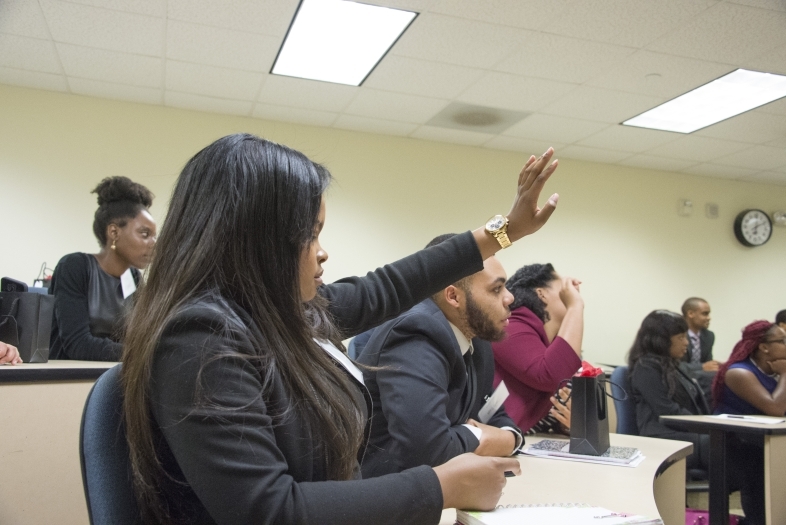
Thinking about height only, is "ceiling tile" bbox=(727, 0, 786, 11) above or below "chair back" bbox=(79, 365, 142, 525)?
above

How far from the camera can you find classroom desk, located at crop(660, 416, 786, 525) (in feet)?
9.27

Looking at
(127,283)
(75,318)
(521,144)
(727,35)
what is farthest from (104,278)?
(521,144)

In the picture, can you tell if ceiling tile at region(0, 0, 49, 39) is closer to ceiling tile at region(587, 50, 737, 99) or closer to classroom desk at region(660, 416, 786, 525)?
ceiling tile at region(587, 50, 737, 99)

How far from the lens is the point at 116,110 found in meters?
5.19

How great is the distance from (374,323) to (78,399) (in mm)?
1258

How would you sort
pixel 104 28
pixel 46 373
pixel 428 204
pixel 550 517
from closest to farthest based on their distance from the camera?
pixel 550 517
pixel 46 373
pixel 104 28
pixel 428 204

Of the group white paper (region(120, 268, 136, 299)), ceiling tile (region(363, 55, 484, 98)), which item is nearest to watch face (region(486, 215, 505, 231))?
white paper (region(120, 268, 136, 299))

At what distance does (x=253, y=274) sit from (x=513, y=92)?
417 centimetres

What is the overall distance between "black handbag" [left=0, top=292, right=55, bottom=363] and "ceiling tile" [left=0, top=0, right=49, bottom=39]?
210 centimetres

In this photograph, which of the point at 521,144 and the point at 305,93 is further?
the point at 521,144

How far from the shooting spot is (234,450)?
2.37 feet

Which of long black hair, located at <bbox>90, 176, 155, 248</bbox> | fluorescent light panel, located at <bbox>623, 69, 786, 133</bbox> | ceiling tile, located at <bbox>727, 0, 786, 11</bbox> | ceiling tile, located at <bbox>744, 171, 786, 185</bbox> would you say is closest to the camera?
long black hair, located at <bbox>90, 176, 155, 248</bbox>

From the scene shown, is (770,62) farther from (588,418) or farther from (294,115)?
(294,115)

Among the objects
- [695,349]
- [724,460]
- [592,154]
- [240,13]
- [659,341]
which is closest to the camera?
[724,460]
